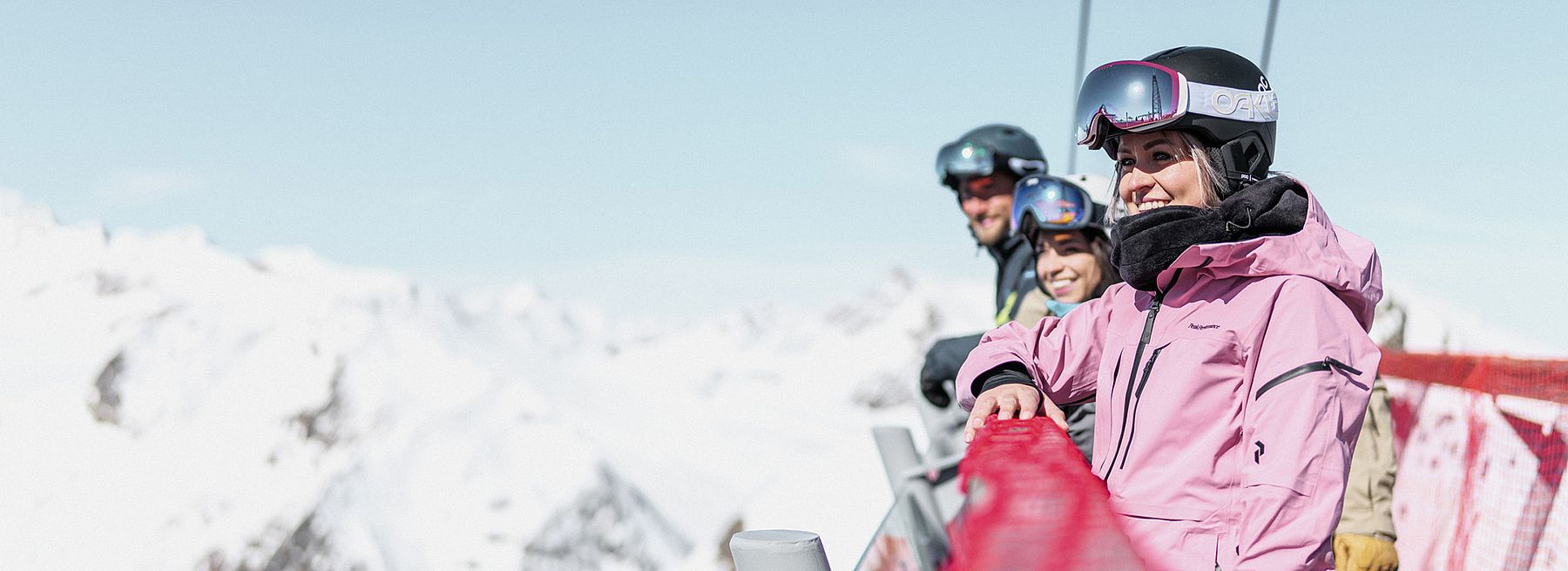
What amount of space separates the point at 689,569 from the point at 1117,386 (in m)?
7.50

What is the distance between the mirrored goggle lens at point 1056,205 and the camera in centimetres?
389

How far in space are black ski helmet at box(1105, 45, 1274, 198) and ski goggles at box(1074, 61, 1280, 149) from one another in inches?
0.5

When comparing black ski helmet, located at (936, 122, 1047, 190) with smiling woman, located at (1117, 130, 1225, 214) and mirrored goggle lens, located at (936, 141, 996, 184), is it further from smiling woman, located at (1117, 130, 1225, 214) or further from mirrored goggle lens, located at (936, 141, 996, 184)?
smiling woman, located at (1117, 130, 1225, 214)

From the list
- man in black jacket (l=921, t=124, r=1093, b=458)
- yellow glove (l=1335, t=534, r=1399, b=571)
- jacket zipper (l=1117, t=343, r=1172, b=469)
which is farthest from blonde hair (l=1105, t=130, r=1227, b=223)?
man in black jacket (l=921, t=124, r=1093, b=458)

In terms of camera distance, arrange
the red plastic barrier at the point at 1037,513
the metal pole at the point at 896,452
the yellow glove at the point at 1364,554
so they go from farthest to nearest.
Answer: the metal pole at the point at 896,452 → the yellow glove at the point at 1364,554 → the red plastic barrier at the point at 1037,513

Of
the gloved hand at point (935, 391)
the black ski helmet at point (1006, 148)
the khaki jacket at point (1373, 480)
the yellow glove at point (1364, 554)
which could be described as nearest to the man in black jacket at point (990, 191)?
the black ski helmet at point (1006, 148)

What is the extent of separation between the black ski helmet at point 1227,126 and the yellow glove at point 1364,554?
1126mm

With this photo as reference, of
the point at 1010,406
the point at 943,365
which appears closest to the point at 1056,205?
the point at 943,365

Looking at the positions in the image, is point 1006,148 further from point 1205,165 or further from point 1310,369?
point 1310,369

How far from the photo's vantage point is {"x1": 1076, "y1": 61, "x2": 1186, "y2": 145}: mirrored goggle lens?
2156mm

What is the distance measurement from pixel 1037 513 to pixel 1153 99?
1096 millimetres

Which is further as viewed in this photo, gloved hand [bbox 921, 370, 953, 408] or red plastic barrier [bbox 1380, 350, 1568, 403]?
gloved hand [bbox 921, 370, 953, 408]

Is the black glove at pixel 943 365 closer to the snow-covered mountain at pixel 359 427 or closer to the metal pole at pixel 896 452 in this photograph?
the metal pole at pixel 896 452

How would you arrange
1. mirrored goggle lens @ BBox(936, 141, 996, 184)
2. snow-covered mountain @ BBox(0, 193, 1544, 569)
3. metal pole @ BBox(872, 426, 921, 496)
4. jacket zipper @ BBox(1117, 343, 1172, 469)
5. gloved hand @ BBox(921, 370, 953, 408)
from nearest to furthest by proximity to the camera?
1. jacket zipper @ BBox(1117, 343, 1172, 469)
2. gloved hand @ BBox(921, 370, 953, 408)
3. metal pole @ BBox(872, 426, 921, 496)
4. mirrored goggle lens @ BBox(936, 141, 996, 184)
5. snow-covered mountain @ BBox(0, 193, 1544, 569)
